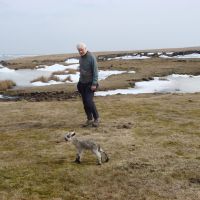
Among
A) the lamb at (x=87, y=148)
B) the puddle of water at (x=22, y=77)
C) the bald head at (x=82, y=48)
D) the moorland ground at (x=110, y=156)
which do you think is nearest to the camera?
the moorland ground at (x=110, y=156)

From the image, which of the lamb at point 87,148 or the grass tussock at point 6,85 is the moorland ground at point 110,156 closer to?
the lamb at point 87,148

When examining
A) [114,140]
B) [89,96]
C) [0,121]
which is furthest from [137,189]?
[0,121]

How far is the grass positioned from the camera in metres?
12.1

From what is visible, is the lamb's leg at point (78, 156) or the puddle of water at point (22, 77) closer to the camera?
the lamb's leg at point (78, 156)

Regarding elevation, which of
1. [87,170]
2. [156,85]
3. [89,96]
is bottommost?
[156,85]

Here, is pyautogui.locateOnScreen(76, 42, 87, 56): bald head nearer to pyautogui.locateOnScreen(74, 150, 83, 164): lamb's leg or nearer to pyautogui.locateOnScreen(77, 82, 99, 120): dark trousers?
pyautogui.locateOnScreen(77, 82, 99, 120): dark trousers

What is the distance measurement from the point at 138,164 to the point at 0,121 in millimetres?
11217

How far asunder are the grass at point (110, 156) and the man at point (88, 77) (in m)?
1.06

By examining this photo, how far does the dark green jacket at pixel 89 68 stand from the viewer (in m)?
18.6

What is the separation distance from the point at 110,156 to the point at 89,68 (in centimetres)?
498

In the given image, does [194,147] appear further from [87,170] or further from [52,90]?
[52,90]

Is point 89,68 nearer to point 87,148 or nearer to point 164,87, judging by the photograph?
point 87,148

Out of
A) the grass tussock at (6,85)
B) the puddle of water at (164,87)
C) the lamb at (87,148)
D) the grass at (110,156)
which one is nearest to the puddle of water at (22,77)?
the grass tussock at (6,85)

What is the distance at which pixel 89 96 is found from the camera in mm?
19062
